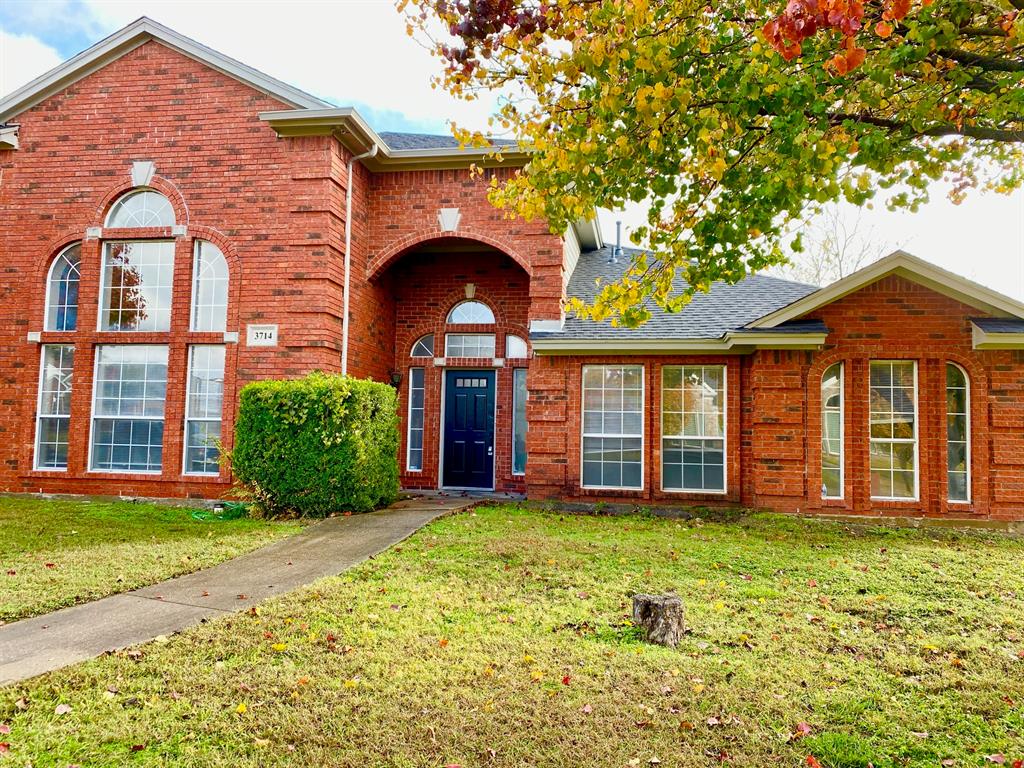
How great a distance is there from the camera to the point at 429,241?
41.9 feet

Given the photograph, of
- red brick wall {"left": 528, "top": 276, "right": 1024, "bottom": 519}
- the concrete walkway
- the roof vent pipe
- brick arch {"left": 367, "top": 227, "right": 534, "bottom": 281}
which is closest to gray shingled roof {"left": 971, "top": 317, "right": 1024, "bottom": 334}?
red brick wall {"left": 528, "top": 276, "right": 1024, "bottom": 519}

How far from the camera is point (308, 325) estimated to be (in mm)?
11242

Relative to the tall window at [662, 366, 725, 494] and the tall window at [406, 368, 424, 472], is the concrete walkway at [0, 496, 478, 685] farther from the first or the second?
the tall window at [662, 366, 725, 494]

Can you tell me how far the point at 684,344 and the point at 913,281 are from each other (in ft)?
11.9

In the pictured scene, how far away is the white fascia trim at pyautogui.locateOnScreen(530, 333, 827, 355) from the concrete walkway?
435 cm

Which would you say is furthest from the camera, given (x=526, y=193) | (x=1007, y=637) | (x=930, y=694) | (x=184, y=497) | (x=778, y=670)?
(x=184, y=497)

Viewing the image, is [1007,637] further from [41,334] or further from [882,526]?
[41,334]

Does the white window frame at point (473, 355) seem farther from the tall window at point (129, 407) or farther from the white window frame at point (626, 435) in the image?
the tall window at point (129, 407)

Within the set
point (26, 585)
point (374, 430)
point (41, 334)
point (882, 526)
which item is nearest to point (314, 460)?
point (374, 430)

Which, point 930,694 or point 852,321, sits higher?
point 852,321

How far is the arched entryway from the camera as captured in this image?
13.7 meters

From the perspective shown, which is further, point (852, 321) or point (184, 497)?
point (184, 497)

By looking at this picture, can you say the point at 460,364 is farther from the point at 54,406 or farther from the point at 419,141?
the point at 54,406

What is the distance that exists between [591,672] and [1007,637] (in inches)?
133
